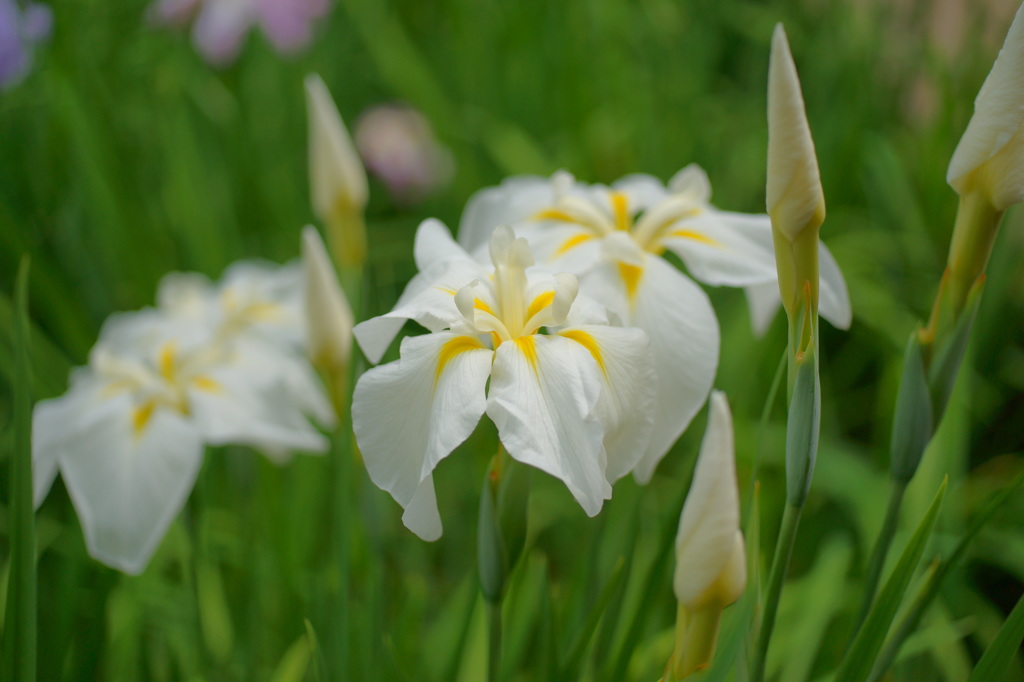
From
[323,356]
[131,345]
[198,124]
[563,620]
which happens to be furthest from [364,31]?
[563,620]

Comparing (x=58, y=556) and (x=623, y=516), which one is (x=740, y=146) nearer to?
(x=623, y=516)

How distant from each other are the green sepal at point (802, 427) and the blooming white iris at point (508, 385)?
3.4 inches

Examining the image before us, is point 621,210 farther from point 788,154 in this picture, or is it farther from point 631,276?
point 788,154

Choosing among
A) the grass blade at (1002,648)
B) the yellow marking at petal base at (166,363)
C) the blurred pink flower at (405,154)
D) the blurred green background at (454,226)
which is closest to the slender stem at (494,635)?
the blurred green background at (454,226)

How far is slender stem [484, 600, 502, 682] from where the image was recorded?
0.50 m

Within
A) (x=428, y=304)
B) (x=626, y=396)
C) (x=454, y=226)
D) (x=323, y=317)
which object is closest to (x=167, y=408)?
(x=323, y=317)

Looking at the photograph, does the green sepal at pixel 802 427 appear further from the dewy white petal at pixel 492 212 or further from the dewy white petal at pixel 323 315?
the dewy white petal at pixel 323 315

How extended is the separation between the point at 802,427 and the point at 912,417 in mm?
105

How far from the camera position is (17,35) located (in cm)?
115

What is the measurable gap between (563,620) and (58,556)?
71 centimetres

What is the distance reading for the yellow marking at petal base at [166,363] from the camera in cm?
85

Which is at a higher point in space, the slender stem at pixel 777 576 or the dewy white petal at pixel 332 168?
the dewy white petal at pixel 332 168

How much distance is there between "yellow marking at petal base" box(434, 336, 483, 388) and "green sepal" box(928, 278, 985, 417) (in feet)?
0.99

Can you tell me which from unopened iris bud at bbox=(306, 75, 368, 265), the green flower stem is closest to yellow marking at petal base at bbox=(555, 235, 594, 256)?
unopened iris bud at bbox=(306, 75, 368, 265)
